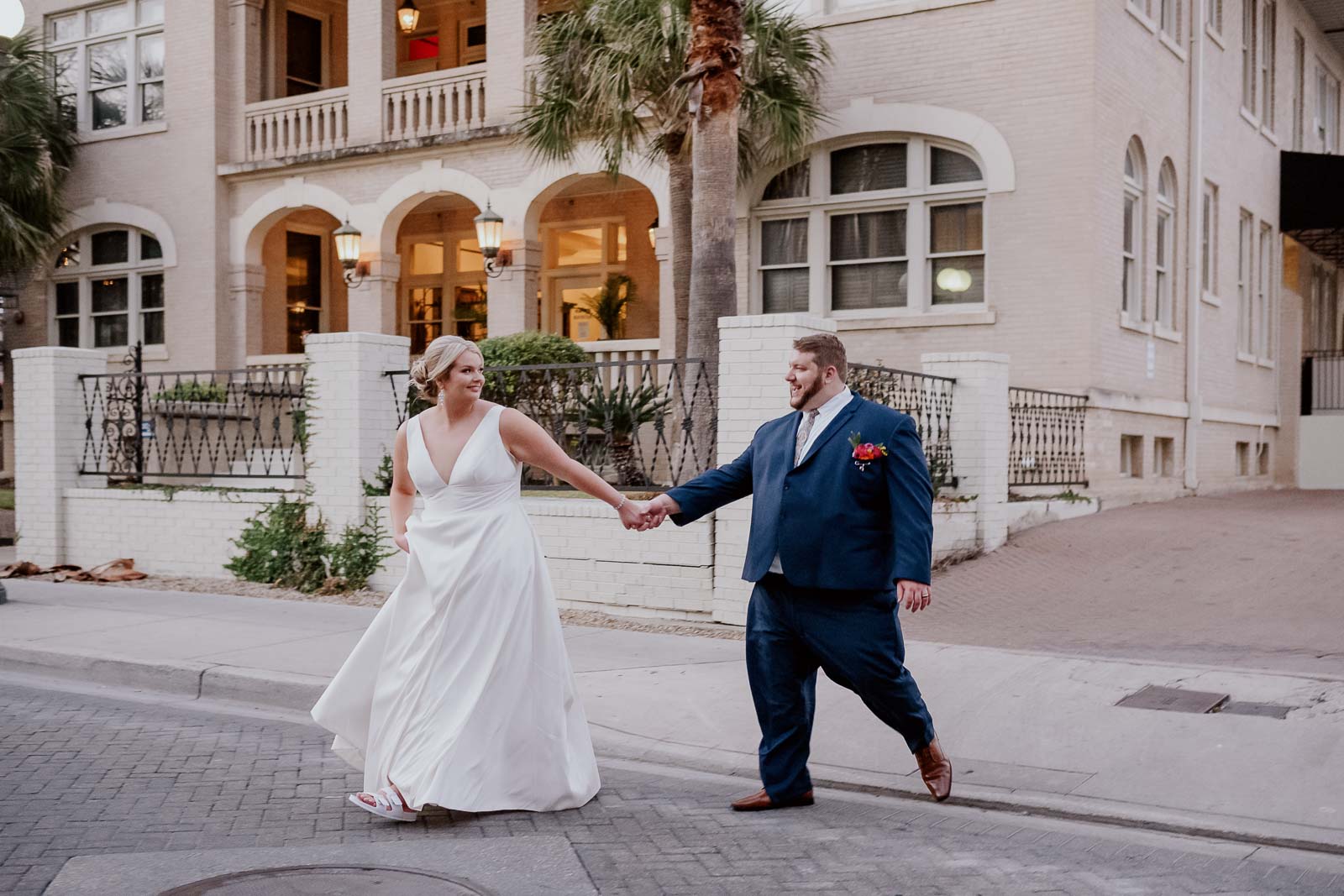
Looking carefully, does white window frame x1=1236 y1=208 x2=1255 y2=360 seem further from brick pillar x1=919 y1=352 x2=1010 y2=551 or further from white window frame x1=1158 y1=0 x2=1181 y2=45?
brick pillar x1=919 y1=352 x2=1010 y2=551

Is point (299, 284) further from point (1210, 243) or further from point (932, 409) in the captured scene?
point (1210, 243)

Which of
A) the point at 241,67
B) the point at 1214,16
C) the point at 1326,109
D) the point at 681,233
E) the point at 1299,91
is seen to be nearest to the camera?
the point at 681,233

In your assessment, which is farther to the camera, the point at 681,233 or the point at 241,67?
the point at 241,67

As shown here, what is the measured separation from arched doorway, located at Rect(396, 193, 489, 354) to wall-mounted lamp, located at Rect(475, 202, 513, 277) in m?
3.63

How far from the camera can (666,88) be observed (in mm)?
15078

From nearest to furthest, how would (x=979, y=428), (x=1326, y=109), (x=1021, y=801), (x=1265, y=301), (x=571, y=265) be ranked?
(x=1021, y=801)
(x=979, y=428)
(x=571, y=265)
(x=1265, y=301)
(x=1326, y=109)

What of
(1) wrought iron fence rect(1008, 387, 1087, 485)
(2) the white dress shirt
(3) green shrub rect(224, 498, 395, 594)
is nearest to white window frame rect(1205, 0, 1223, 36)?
A: (1) wrought iron fence rect(1008, 387, 1087, 485)

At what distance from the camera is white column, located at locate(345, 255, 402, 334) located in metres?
20.2

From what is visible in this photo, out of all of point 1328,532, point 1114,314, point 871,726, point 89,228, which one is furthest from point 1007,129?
point 89,228

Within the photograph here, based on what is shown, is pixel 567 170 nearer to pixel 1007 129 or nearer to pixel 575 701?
pixel 1007 129

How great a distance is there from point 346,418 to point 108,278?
12.8 metres

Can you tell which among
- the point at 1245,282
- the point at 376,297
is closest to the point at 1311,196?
the point at 1245,282

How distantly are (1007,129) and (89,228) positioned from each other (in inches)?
615

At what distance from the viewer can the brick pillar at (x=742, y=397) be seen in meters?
9.99
